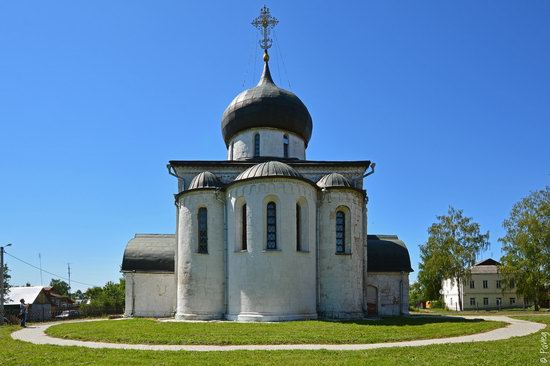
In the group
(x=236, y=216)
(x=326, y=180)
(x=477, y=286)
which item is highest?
(x=326, y=180)

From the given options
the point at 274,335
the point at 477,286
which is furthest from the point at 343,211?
the point at 477,286

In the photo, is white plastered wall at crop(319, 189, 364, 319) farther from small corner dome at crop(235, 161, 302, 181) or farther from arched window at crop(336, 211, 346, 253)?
small corner dome at crop(235, 161, 302, 181)

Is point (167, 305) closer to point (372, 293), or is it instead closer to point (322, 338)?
point (372, 293)

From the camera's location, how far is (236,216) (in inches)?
904

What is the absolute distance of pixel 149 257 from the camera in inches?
1096

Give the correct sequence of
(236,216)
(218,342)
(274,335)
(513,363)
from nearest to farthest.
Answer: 1. (513,363)
2. (218,342)
3. (274,335)
4. (236,216)

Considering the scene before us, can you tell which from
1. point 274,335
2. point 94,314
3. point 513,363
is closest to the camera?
point 513,363

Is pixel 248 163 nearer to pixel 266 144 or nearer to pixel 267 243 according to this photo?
pixel 266 144

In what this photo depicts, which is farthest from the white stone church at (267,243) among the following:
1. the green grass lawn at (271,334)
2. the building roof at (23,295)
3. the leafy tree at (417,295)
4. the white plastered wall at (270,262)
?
the leafy tree at (417,295)

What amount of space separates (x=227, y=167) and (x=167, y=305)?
28.2 feet

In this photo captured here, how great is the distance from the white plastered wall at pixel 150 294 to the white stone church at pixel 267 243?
0.19ft

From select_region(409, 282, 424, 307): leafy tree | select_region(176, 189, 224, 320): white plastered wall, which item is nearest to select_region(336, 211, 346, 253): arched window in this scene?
select_region(176, 189, 224, 320): white plastered wall

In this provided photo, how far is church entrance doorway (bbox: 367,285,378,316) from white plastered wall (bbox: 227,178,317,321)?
19.6ft

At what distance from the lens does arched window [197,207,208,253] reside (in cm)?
2419
